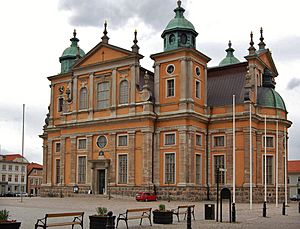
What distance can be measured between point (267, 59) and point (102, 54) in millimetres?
19576

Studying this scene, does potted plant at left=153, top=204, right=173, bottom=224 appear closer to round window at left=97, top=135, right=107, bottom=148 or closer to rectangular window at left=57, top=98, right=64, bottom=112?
round window at left=97, top=135, right=107, bottom=148

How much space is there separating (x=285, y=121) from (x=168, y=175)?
45.1 ft

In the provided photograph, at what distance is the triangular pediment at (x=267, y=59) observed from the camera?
58.0 metres

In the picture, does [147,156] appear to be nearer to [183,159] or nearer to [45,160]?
A: [183,159]

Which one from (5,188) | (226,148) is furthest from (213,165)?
(5,188)

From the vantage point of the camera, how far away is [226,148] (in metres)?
52.0

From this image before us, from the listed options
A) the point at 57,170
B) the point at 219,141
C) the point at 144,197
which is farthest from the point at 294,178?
the point at 144,197

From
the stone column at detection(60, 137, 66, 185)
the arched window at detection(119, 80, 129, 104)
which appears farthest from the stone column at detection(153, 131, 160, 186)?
the stone column at detection(60, 137, 66, 185)

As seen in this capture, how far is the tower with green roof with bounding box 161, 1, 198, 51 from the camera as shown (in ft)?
184

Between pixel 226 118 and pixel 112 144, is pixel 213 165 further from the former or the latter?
pixel 112 144

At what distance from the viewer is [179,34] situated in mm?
56188

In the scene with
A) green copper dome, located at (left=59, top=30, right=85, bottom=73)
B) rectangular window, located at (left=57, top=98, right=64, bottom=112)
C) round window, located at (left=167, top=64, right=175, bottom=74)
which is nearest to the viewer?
round window, located at (left=167, top=64, right=175, bottom=74)

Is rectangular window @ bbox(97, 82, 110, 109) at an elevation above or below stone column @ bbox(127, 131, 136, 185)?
above

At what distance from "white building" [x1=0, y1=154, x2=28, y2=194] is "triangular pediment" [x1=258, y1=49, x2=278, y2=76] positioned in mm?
64397
